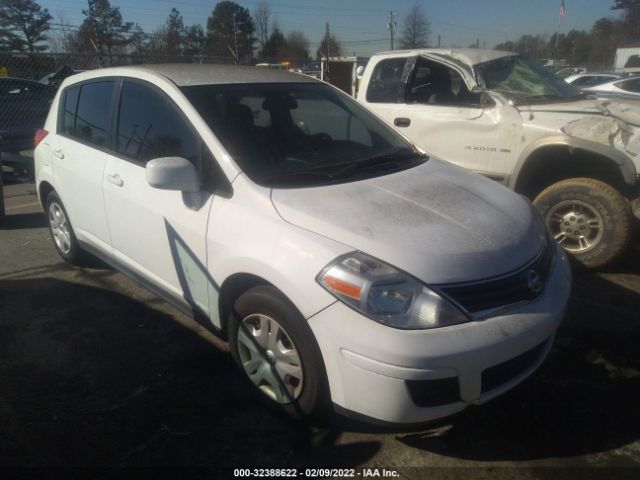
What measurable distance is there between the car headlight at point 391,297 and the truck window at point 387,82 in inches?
146

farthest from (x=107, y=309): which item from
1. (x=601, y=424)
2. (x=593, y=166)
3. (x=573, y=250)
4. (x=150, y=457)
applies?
(x=593, y=166)

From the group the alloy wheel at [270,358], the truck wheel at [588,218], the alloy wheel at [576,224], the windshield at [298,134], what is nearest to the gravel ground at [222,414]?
the alloy wheel at [270,358]

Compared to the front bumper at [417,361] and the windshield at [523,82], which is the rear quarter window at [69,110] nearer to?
the front bumper at [417,361]

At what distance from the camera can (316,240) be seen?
2121 mm

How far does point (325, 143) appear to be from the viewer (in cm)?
311

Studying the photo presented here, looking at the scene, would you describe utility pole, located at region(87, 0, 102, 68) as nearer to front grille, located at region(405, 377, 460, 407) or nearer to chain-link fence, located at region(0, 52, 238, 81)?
chain-link fence, located at region(0, 52, 238, 81)

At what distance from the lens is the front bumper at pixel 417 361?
6.26 ft

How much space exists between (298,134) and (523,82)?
3065 mm

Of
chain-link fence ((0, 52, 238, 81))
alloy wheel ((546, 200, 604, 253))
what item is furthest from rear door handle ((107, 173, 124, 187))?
chain-link fence ((0, 52, 238, 81))

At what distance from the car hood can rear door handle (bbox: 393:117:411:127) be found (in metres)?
2.46

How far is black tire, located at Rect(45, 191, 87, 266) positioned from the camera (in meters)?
4.12

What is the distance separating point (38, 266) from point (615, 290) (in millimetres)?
5081

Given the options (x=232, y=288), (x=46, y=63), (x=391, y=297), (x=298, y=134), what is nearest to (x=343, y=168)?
(x=298, y=134)

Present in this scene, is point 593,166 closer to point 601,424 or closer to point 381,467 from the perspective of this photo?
point 601,424
